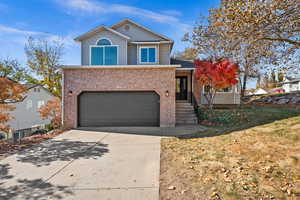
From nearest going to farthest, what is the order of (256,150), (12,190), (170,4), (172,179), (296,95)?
1. (12,190)
2. (172,179)
3. (256,150)
4. (170,4)
5. (296,95)

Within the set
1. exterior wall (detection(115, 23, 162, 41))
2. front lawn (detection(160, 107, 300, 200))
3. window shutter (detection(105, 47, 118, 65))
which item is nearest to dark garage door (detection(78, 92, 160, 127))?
window shutter (detection(105, 47, 118, 65))

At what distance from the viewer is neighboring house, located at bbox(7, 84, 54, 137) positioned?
59.6 ft

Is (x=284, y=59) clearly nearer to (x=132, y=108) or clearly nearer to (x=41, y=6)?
(x=132, y=108)

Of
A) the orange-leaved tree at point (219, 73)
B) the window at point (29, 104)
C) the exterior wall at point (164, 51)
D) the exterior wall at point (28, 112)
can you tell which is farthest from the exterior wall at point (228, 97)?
the window at point (29, 104)

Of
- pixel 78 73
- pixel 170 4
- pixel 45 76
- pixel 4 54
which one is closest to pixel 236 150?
pixel 78 73

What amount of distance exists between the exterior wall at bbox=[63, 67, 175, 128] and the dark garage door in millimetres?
350

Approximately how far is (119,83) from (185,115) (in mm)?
5000

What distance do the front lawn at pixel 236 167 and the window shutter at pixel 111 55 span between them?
855cm

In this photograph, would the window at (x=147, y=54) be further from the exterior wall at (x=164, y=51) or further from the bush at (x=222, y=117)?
the bush at (x=222, y=117)

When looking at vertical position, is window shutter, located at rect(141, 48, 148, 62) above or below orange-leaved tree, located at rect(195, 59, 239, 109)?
above

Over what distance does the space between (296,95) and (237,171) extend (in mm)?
18581

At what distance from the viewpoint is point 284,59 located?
Answer: 23.0ft

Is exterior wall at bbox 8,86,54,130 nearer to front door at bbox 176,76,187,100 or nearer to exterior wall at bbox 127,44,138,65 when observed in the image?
exterior wall at bbox 127,44,138,65

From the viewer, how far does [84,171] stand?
4.16 meters
